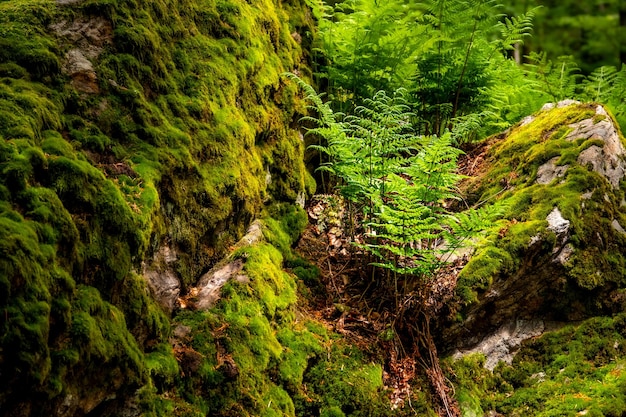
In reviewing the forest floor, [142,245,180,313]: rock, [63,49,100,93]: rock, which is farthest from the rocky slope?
[63,49,100,93]: rock

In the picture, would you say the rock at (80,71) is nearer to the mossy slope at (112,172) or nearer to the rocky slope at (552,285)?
the mossy slope at (112,172)

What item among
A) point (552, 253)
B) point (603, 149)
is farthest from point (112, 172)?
point (603, 149)

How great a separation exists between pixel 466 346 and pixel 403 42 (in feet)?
10.5

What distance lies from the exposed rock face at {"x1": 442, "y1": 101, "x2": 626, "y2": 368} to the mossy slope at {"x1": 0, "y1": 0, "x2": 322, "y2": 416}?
197 centimetres

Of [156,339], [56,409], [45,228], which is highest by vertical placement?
[45,228]

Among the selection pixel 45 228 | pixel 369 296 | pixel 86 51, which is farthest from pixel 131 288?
pixel 369 296

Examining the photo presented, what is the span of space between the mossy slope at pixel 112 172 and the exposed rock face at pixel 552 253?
77.7 inches

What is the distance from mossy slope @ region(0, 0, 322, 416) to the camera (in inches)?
89.4

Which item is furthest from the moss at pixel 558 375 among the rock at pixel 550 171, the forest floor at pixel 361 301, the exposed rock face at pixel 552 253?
the rock at pixel 550 171

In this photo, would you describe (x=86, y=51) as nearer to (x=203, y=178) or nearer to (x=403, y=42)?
(x=203, y=178)

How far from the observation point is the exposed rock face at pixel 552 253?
4.47m

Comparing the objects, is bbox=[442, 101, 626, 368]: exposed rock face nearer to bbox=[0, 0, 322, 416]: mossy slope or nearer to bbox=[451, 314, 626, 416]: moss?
bbox=[451, 314, 626, 416]: moss

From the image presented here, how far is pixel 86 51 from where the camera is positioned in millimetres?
3375

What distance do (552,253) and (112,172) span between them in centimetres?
370
